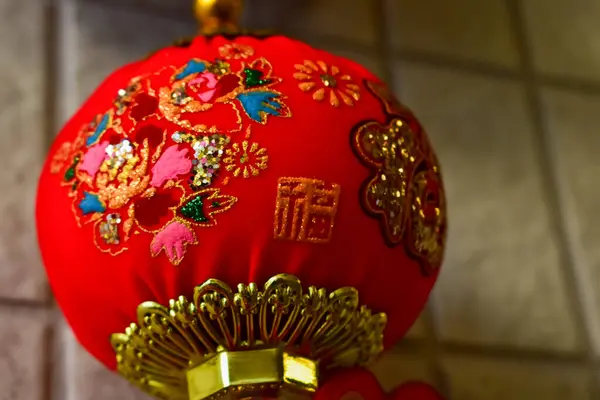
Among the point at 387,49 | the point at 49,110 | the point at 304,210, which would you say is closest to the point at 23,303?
the point at 49,110

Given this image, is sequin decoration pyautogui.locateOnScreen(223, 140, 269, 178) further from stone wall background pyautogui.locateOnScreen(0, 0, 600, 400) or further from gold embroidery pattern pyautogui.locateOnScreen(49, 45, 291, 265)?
stone wall background pyautogui.locateOnScreen(0, 0, 600, 400)

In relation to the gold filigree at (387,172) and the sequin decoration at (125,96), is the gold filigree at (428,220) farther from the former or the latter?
the sequin decoration at (125,96)

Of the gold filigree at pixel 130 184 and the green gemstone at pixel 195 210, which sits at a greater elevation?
the gold filigree at pixel 130 184

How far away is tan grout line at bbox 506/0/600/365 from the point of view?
2.22ft

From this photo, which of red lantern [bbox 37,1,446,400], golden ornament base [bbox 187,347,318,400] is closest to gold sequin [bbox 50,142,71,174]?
red lantern [bbox 37,1,446,400]

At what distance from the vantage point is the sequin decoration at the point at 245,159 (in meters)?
0.37

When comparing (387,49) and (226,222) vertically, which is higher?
(387,49)

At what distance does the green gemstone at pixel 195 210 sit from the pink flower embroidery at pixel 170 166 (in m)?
0.01

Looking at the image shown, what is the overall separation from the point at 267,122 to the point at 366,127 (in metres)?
0.05

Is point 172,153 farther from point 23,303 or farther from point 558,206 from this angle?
point 558,206

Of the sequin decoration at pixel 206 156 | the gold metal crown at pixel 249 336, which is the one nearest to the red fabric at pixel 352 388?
the gold metal crown at pixel 249 336

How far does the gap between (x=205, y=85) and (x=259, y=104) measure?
0.03 m

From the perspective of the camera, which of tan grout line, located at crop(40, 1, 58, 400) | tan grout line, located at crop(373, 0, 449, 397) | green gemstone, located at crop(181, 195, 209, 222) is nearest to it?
green gemstone, located at crop(181, 195, 209, 222)

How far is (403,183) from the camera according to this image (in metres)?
0.41
